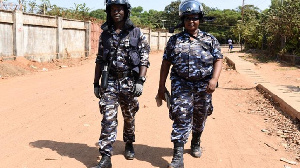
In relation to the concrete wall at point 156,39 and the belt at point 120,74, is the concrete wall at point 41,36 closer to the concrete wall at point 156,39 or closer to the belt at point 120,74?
the belt at point 120,74

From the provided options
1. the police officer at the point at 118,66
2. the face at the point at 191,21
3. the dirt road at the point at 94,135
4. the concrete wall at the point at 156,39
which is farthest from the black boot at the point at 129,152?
the concrete wall at the point at 156,39

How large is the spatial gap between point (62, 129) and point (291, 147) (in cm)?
337

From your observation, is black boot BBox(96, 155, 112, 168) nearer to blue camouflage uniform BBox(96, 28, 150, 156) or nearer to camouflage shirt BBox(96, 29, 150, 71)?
blue camouflage uniform BBox(96, 28, 150, 156)

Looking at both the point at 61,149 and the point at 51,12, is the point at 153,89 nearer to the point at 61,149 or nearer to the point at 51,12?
the point at 61,149

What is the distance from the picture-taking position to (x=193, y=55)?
3777 millimetres

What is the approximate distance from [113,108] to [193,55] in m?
1.03

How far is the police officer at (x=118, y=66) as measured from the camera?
3.79m

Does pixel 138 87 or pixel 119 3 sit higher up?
pixel 119 3

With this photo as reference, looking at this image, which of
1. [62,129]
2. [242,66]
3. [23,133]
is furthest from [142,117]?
[242,66]

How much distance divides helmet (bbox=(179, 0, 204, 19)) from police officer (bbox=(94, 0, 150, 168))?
55 cm

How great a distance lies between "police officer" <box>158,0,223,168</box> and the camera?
379 cm

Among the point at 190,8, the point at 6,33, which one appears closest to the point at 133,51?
the point at 190,8

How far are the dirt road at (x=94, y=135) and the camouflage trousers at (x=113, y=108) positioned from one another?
383 millimetres

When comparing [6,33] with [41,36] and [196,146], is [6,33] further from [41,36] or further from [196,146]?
[196,146]
